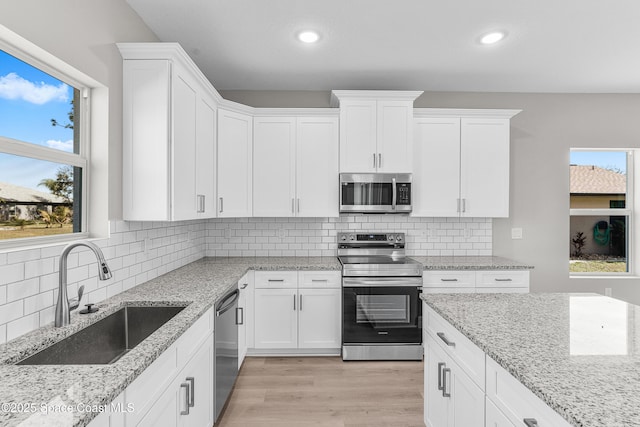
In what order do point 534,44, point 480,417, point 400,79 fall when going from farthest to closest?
point 400,79
point 534,44
point 480,417

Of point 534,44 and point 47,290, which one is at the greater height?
point 534,44

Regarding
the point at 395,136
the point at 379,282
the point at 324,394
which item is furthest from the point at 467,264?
the point at 324,394

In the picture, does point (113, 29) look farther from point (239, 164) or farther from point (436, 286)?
point (436, 286)

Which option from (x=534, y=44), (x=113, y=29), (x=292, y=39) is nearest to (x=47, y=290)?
(x=113, y=29)

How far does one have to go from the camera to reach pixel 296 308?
3229 mm

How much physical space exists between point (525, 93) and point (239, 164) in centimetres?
318

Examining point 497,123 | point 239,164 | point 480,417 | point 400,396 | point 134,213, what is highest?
point 497,123

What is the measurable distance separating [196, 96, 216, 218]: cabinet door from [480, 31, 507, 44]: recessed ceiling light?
221 cm

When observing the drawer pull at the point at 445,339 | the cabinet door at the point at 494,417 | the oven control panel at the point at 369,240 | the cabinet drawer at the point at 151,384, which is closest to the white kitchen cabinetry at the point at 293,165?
the oven control panel at the point at 369,240

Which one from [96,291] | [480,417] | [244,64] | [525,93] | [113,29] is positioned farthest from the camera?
[525,93]

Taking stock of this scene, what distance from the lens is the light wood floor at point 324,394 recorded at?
2.32 m

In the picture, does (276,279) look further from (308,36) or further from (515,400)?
(515,400)

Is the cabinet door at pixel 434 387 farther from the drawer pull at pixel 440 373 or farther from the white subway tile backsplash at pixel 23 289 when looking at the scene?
the white subway tile backsplash at pixel 23 289

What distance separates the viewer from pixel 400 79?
3557mm
